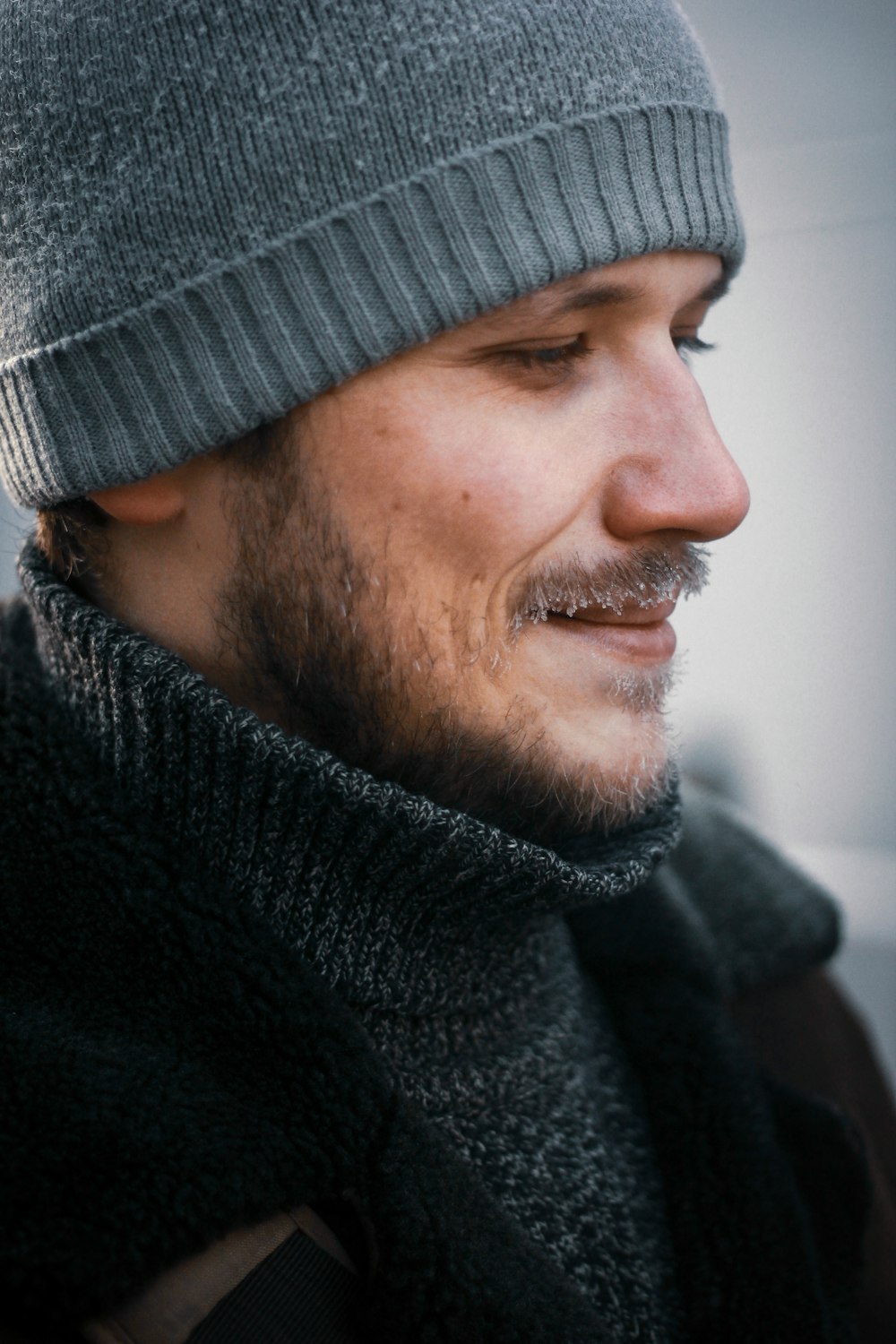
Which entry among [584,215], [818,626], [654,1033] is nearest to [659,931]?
[654,1033]

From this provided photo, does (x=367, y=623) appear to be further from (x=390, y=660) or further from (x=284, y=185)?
(x=284, y=185)

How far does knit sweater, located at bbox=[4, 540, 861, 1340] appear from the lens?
1.02 meters

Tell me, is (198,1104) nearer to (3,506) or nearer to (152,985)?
(152,985)

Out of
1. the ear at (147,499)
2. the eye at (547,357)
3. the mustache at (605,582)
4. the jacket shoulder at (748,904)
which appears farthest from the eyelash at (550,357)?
the jacket shoulder at (748,904)

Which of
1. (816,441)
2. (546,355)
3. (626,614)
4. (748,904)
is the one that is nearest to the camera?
(546,355)

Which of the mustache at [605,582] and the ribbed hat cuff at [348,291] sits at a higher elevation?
the ribbed hat cuff at [348,291]

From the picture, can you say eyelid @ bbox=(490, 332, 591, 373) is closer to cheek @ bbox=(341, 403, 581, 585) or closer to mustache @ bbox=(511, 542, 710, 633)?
cheek @ bbox=(341, 403, 581, 585)

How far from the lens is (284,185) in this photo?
46.4 inches

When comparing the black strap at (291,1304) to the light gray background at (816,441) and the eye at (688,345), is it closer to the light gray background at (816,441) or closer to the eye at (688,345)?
the eye at (688,345)

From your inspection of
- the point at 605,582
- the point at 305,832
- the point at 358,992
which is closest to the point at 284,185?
the point at 605,582

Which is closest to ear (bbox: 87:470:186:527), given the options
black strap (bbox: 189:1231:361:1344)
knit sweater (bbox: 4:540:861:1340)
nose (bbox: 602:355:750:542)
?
knit sweater (bbox: 4:540:861:1340)

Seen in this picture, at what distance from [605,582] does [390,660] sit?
0.94 ft

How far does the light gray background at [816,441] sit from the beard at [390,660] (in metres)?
1.97

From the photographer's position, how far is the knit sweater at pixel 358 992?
40.1 inches
